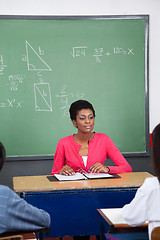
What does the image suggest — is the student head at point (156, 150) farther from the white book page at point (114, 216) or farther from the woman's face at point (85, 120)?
the woman's face at point (85, 120)

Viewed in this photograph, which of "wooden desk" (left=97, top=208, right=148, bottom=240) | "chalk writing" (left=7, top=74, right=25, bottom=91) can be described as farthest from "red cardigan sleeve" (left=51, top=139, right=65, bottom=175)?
"wooden desk" (left=97, top=208, right=148, bottom=240)

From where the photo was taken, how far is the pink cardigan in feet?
10.8

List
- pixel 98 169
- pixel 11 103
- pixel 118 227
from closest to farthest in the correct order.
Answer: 1. pixel 118 227
2. pixel 98 169
3. pixel 11 103

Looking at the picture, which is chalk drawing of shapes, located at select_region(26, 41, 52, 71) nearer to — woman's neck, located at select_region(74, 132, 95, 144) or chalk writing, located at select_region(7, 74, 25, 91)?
chalk writing, located at select_region(7, 74, 25, 91)

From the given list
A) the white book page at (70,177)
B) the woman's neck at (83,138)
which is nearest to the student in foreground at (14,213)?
the white book page at (70,177)

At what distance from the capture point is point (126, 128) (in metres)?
4.12

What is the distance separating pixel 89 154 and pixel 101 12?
71.0 inches

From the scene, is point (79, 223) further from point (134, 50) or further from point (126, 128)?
point (134, 50)

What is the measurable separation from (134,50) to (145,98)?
0.59 metres

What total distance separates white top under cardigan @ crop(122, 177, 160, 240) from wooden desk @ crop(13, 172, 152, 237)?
0.93 metres

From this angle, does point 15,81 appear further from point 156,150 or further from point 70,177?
point 156,150

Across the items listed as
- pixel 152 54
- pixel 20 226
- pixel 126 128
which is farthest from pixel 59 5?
pixel 20 226

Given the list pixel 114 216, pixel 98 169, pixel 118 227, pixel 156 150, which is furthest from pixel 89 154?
pixel 156 150

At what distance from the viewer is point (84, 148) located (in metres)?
3.36
